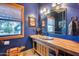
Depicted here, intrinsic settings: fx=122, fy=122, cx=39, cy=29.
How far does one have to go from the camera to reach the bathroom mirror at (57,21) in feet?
7.39

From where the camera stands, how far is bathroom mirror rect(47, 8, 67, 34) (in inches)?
88.7

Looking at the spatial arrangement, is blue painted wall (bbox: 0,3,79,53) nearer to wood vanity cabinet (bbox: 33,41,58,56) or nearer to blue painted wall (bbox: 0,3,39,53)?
blue painted wall (bbox: 0,3,39,53)

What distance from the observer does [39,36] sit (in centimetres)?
234

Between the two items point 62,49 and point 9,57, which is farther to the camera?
point 9,57

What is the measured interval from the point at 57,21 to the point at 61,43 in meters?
0.42

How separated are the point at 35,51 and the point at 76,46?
77 centimetres

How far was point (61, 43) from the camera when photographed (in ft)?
7.13

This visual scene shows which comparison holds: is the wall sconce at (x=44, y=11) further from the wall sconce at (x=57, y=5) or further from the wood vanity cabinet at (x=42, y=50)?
the wood vanity cabinet at (x=42, y=50)

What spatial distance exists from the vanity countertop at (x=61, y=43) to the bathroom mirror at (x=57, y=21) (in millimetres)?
156

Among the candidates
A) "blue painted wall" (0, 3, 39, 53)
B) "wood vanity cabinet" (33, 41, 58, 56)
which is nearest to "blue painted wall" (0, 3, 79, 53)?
"blue painted wall" (0, 3, 39, 53)

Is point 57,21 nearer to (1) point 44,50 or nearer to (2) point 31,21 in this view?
(2) point 31,21

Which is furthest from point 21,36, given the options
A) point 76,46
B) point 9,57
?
point 76,46

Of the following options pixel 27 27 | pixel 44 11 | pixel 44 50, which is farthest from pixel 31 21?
pixel 44 50

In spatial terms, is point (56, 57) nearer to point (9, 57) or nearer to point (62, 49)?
point (62, 49)
